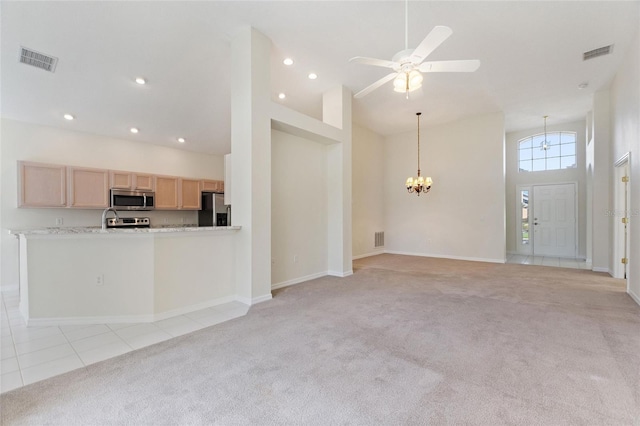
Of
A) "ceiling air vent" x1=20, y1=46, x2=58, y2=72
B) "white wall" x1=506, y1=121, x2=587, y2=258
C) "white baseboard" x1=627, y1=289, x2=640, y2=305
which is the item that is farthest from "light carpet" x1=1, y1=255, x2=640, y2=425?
"white wall" x1=506, y1=121, x2=587, y2=258

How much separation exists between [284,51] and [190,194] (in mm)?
5201

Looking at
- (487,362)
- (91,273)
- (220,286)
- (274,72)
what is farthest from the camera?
(274,72)

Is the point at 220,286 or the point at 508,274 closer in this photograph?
the point at 220,286

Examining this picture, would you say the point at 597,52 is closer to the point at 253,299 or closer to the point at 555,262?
the point at 555,262

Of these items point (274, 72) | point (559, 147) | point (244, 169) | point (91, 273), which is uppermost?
point (274, 72)

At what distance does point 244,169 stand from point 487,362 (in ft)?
10.5

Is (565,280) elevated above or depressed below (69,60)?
below

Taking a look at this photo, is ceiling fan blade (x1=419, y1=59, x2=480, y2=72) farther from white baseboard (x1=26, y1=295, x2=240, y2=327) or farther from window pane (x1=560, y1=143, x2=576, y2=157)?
window pane (x1=560, y1=143, x2=576, y2=157)

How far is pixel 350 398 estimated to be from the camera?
1.74 metres

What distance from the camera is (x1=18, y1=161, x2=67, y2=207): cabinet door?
523 cm

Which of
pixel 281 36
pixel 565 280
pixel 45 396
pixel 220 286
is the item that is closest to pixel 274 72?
pixel 281 36

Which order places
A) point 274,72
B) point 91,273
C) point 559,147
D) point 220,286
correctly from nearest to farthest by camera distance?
point 91,273, point 220,286, point 274,72, point 559,147

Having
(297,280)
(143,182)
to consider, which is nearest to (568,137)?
(297,280)

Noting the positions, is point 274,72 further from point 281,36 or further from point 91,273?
point 91,273
